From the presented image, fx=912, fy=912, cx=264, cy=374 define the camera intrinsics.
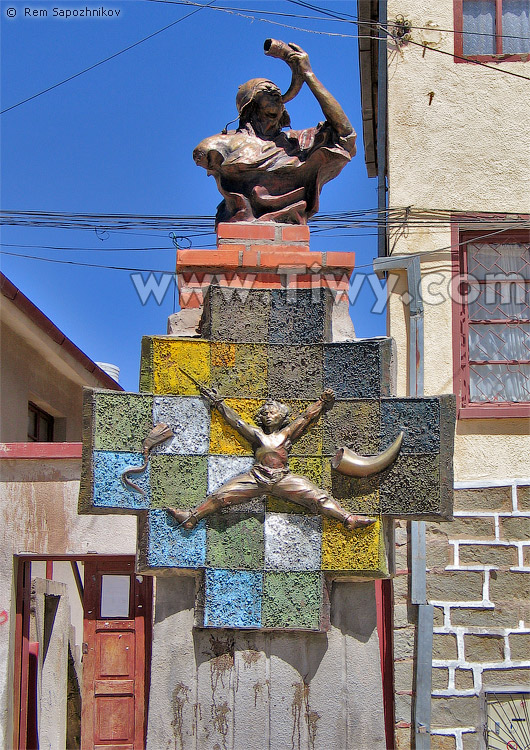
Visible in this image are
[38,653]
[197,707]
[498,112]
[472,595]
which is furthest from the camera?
[38,653]

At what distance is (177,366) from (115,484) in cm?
51

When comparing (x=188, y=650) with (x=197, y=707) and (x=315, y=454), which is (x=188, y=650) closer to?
(x=197, y=707)

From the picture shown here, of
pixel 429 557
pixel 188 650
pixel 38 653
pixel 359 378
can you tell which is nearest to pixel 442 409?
pixel 359 378

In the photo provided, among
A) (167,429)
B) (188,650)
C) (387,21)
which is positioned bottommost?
(188,650)

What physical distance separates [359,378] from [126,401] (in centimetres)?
91

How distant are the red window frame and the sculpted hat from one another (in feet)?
9.49

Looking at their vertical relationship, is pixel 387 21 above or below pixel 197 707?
above

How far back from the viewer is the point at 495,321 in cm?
677

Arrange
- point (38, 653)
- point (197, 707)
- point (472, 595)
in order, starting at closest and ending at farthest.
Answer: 1. point (197, 707)
2. point (472, 595)
3. point (38, 653)

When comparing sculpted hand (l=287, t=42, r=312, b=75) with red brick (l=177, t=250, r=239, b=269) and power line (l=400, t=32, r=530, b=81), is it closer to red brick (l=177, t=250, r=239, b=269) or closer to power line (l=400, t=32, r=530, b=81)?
red brick (l=177, t=250, r=239, b=269)

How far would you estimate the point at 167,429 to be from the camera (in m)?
3.51

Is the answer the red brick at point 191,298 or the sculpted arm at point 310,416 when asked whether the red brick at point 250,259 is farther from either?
the sculpted arm at point 310,416

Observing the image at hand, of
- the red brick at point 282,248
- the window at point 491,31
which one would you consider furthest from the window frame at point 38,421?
the red brick at point 282,248

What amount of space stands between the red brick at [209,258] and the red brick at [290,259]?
0.42 ft
